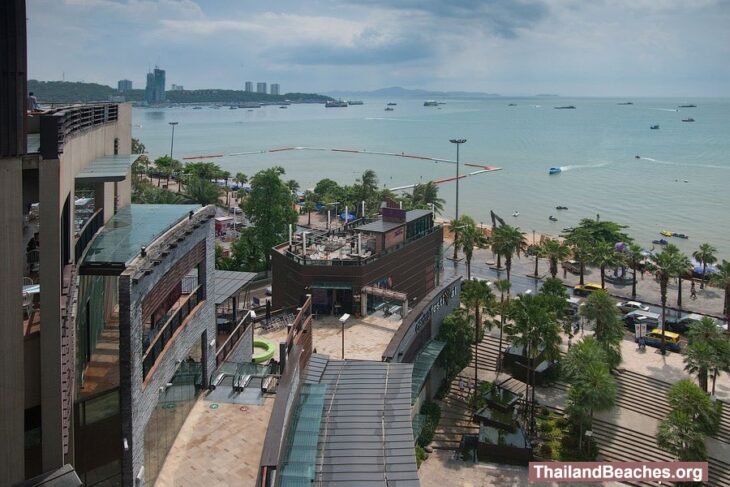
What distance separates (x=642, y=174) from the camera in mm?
150875

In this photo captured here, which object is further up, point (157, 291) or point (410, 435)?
point (157, 291)

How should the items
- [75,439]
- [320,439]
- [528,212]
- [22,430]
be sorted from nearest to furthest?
[22,430], [75,439], [320,439], [528,212]

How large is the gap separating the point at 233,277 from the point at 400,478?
12.2m

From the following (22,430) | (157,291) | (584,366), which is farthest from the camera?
(584,366)

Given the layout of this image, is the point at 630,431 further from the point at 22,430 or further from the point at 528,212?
the point at 528,212

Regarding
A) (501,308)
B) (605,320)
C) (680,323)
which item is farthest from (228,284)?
(680,323)

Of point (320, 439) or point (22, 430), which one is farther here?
point (320, 439)

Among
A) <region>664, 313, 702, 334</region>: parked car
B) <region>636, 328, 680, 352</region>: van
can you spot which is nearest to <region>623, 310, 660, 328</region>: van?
<region>664, 313, 702, 334</region>: parked car

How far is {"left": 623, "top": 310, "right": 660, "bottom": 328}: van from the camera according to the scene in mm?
50672

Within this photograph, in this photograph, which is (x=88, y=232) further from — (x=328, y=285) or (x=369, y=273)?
(x=369, y=273)

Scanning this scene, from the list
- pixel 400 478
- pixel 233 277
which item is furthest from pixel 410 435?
pixel 233 277

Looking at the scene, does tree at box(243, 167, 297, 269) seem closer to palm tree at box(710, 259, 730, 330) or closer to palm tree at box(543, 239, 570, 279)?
palm tree at box(543, 239, 570, 279)

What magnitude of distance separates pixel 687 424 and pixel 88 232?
88.9ft

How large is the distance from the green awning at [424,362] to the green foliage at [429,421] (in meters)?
1.93
